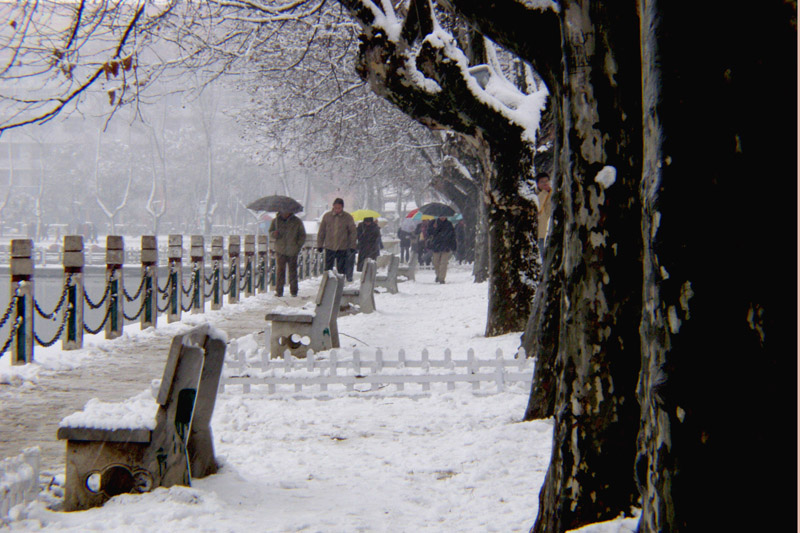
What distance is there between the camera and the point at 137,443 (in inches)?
161

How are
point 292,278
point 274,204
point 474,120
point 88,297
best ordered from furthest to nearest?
1. point 274,204
2. point 292,278
3. point 88,297
4. point 474,120

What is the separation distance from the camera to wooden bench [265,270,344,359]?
8.97 meters

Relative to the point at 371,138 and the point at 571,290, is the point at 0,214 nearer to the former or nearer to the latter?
the point at 371,138

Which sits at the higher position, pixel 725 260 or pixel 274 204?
pixel 274 204

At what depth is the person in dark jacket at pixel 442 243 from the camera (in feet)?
75.9

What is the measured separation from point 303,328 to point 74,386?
7.23ft

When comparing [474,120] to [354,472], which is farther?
[474,120]

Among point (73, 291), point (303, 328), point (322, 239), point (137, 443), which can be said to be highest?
point (322, 239)

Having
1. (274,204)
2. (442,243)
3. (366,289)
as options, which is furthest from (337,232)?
(442,243)

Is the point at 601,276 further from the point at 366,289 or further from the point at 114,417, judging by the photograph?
the point at 366,289

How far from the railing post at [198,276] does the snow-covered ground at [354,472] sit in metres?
7.01

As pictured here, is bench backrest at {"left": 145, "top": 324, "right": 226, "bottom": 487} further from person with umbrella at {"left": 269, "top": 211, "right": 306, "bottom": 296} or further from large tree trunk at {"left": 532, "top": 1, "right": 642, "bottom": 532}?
person with umbrella at {"left": 269, "top": 211, "right": 306, "bottom": 296}

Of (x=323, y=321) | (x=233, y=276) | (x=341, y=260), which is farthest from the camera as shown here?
(x=341, y=260)

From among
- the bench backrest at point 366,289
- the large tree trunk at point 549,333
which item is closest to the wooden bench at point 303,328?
the large tree trunk at point 549,333
